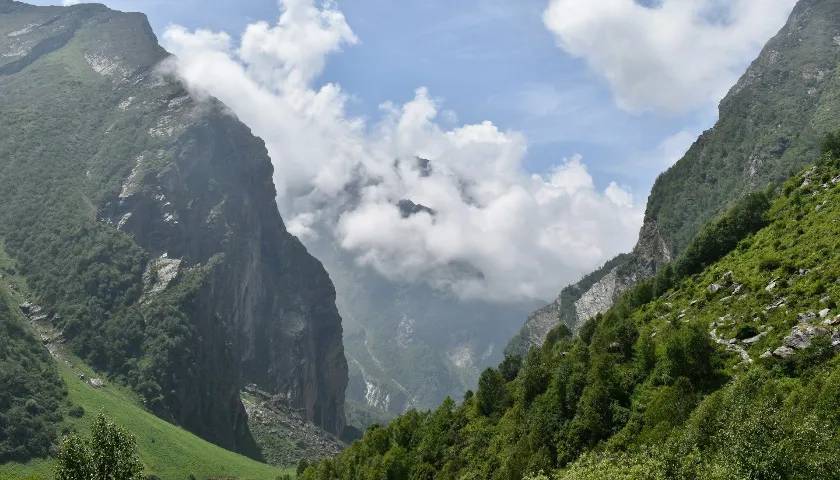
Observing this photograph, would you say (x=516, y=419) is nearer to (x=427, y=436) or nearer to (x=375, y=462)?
(x=427, y=436)

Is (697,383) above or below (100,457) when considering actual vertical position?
above

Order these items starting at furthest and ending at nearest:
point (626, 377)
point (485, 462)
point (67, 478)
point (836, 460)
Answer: point (485, 462)
point (626, 377)
point (67, 478)
point (836, 460)

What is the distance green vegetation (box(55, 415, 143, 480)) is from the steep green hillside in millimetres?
47057

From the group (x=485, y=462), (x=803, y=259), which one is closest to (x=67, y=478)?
(x=485, y=462)

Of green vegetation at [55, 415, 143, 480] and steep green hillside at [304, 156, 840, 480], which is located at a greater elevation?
steep green hillside at [304, 156, 840, 480]

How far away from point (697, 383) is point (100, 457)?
222ft

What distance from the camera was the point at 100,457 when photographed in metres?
76.4

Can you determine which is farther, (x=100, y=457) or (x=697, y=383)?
(x=697, y=383)

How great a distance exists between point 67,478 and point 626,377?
6777cm

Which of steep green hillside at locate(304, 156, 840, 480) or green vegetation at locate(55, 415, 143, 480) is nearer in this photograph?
steep green hillside at locate(304, 156, 840, 480)

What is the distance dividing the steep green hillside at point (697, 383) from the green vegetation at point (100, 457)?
154 ft

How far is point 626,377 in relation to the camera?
299ft

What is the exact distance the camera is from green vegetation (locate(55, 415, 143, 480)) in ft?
243

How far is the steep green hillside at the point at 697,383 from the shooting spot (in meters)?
59.6
